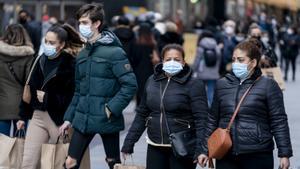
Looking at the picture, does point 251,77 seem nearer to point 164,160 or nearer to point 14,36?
point 164,160

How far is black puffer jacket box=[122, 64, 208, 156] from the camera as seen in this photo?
8188 millimetres

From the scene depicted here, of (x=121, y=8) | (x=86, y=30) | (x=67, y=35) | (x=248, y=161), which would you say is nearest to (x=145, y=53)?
(x=67, y=35)

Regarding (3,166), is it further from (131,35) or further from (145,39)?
(145,39)

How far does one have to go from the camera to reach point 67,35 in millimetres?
9562

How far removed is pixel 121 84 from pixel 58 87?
2.97ft

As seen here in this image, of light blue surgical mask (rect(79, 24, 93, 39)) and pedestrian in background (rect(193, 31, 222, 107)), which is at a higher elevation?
light blue surgical mask (rect(79, 24, 93, 39))

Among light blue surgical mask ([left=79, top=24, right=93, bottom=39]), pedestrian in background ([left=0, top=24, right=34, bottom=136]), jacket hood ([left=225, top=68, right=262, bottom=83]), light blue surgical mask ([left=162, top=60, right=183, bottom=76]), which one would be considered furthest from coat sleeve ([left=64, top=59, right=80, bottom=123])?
pedestrian in background ([left=0, top=24, right=34, bottom=136])

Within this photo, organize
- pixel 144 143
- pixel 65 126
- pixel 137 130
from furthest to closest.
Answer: pixel 144 143 < pixel 65 126 < pixel 137 130

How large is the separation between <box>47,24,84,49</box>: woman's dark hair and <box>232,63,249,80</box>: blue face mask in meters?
2.21

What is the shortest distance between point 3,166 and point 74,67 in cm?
121

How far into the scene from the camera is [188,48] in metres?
24.4

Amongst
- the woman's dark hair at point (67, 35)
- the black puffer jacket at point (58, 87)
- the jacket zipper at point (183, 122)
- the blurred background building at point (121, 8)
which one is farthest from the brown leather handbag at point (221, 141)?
the blurred background building at point (121, 8)

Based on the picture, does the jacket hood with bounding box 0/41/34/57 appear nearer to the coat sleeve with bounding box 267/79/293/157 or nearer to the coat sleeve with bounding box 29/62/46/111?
the coat sleeve with bounding box 29/62/46/111

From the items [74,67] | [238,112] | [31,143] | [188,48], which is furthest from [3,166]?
[188,48]
